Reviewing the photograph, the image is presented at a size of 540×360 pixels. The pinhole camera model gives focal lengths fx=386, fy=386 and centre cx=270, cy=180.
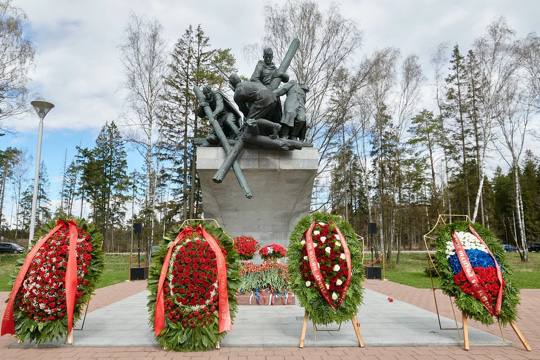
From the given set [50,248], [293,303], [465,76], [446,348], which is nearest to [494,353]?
[446,348]

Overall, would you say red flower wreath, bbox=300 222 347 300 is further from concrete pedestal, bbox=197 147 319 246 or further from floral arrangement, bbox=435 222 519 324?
concrete pedestal, bbox=197 147 319 246

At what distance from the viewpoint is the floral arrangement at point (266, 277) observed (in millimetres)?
8469

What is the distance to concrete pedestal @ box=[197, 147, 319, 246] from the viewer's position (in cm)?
1006

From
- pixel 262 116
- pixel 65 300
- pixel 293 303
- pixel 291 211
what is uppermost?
pixel 262 116

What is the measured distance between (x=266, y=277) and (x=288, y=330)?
2635 millimetres

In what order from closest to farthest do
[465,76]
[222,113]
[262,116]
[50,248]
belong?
[50,248] → [262,116] → [222,113] → [465,76]

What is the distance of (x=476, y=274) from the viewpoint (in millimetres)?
5098

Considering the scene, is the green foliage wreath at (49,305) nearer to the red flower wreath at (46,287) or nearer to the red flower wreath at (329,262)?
the red flower wreath at (46,287)

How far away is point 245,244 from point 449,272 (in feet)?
14.8

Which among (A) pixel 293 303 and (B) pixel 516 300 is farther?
(A) pixel 293 303

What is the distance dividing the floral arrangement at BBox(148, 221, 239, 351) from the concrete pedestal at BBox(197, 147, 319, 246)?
5.19m

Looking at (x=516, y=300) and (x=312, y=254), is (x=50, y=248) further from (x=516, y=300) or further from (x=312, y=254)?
(x=516, y=300)

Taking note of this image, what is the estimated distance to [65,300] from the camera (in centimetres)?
493

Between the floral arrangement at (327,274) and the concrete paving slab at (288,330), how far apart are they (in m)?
0.53
